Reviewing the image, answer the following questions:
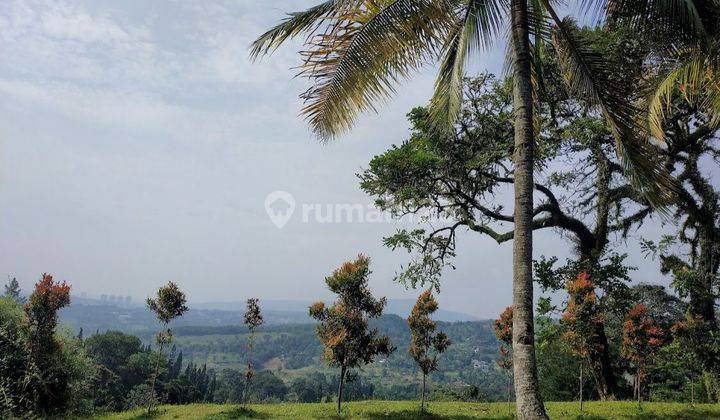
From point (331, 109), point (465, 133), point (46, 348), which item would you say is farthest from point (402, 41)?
point (46, 348)

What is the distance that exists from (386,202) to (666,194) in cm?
1248

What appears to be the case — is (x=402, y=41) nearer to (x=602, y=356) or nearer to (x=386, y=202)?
(x=386, y=202)

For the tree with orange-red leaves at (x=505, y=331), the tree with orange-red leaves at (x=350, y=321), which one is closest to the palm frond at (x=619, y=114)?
the tree with orange-red leaves at (x=350, y=321)

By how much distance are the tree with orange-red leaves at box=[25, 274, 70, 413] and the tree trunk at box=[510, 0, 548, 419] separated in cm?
2045

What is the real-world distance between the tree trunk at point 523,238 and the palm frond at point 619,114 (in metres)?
1.49

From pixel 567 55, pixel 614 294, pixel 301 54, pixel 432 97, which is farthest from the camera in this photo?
pixel 614 294

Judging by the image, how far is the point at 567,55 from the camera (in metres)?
8.93

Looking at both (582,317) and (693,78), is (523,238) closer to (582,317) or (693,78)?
(693,78)

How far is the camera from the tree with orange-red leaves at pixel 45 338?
63.3 ft

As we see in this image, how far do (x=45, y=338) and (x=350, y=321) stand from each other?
13441 millimetres

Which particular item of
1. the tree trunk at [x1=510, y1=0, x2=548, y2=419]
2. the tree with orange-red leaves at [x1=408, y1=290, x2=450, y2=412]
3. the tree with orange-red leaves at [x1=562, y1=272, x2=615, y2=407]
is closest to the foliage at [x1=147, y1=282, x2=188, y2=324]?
the tree with orange-red leaves at [x1=408, y1=290, x2=450, y2=412]

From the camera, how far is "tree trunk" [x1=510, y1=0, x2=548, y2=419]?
618 centimetres

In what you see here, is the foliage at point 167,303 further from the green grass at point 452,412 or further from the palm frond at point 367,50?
the palm frond at point 367,50

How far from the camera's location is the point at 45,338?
64.3ft
